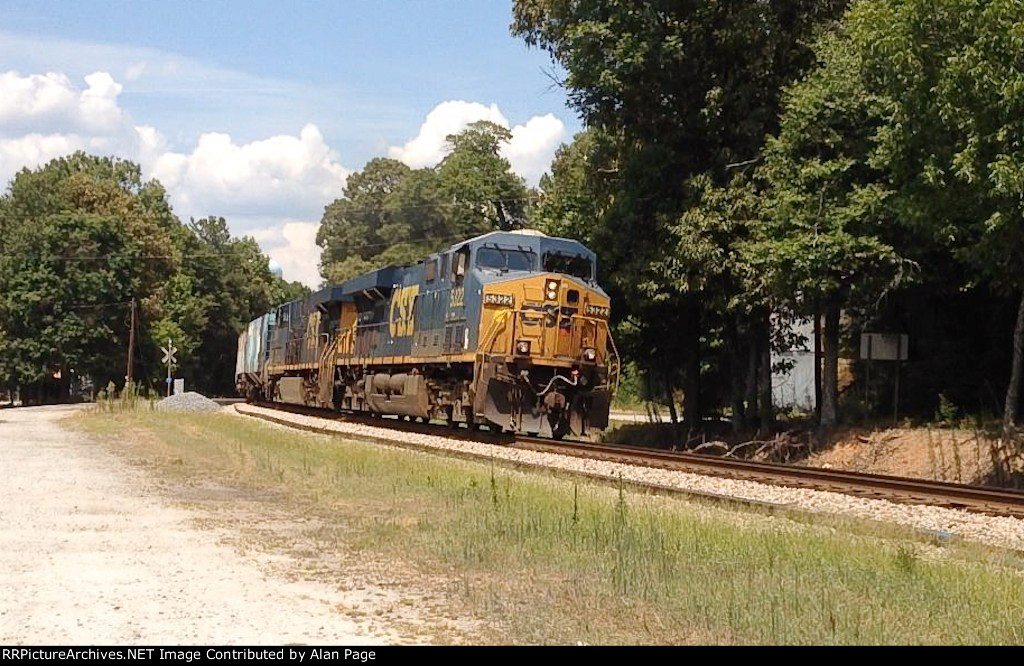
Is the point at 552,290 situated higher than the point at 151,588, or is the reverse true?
the point at 552,290

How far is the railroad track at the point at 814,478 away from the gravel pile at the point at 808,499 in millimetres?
227

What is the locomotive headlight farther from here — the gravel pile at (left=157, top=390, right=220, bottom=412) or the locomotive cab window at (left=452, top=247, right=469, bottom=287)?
the gravel pile at (left=157, top=390, right=220, bottom=412)

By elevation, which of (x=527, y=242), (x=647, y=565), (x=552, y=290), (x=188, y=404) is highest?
(x=527, y=242)

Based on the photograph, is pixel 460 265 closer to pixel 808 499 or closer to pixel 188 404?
pixel 808 499

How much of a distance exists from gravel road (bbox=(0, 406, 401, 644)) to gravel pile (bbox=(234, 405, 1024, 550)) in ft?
21.4

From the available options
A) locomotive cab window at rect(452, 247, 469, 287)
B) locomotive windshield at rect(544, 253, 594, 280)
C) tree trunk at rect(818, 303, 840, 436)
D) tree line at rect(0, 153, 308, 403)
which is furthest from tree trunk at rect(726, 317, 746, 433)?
tree line at rect(0, 153, 308, 403)

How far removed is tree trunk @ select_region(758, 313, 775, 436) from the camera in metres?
27.5

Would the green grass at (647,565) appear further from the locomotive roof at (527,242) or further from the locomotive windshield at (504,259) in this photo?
the locomotive roof at (527,242)

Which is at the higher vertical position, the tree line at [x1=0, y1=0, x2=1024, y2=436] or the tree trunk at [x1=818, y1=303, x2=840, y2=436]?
the tree line at [x1=0, y1=0, x2=1024, y2=436]

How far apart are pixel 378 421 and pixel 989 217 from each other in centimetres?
1860

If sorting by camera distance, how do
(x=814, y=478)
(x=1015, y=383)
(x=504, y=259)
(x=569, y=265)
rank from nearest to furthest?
(x=814, y=478), (x=1015, y=383), (x=504, y=259), (x=569, y=265)

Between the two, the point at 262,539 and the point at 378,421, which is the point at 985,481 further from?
the point at 378,421

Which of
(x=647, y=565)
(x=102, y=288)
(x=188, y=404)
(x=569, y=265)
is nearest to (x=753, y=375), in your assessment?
(x=569, y=265)

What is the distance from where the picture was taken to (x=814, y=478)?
1597 centimetres
